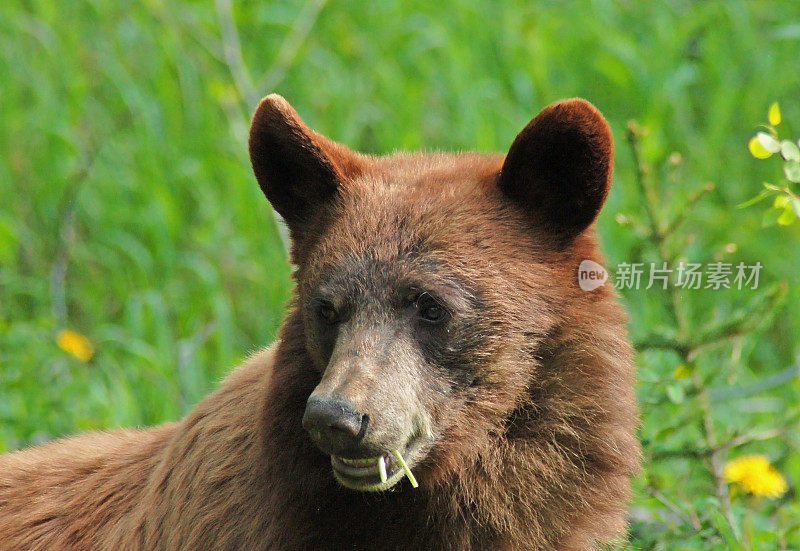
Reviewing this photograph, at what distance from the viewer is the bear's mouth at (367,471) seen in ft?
9.88

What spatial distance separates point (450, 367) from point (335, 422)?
Result: 0.52 meters

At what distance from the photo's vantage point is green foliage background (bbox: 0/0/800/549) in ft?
23.1

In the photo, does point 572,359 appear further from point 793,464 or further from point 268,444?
point 793,464

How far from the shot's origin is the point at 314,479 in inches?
129

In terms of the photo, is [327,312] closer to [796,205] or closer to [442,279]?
[442,279]

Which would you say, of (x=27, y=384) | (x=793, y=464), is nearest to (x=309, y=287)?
(x=27, y=384)

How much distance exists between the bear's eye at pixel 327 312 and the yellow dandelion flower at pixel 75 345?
3.38 m

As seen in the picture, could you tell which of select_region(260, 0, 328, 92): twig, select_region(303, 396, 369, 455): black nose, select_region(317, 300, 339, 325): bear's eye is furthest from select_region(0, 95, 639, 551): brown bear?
select_region(260, 0, 328, 92): twig

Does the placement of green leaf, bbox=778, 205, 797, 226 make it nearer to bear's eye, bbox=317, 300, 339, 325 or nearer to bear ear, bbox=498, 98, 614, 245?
bear ear, bbox=498, 98, 614, 245

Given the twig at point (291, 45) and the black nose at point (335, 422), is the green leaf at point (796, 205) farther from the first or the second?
the twig at point (291, 45)

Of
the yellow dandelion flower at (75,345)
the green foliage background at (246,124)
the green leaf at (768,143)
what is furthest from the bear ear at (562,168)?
the yellow dandelion flower at (75,345)

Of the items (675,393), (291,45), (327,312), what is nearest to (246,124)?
(291,45)

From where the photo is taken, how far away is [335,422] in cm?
283

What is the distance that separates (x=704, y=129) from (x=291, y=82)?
3.25 meters
